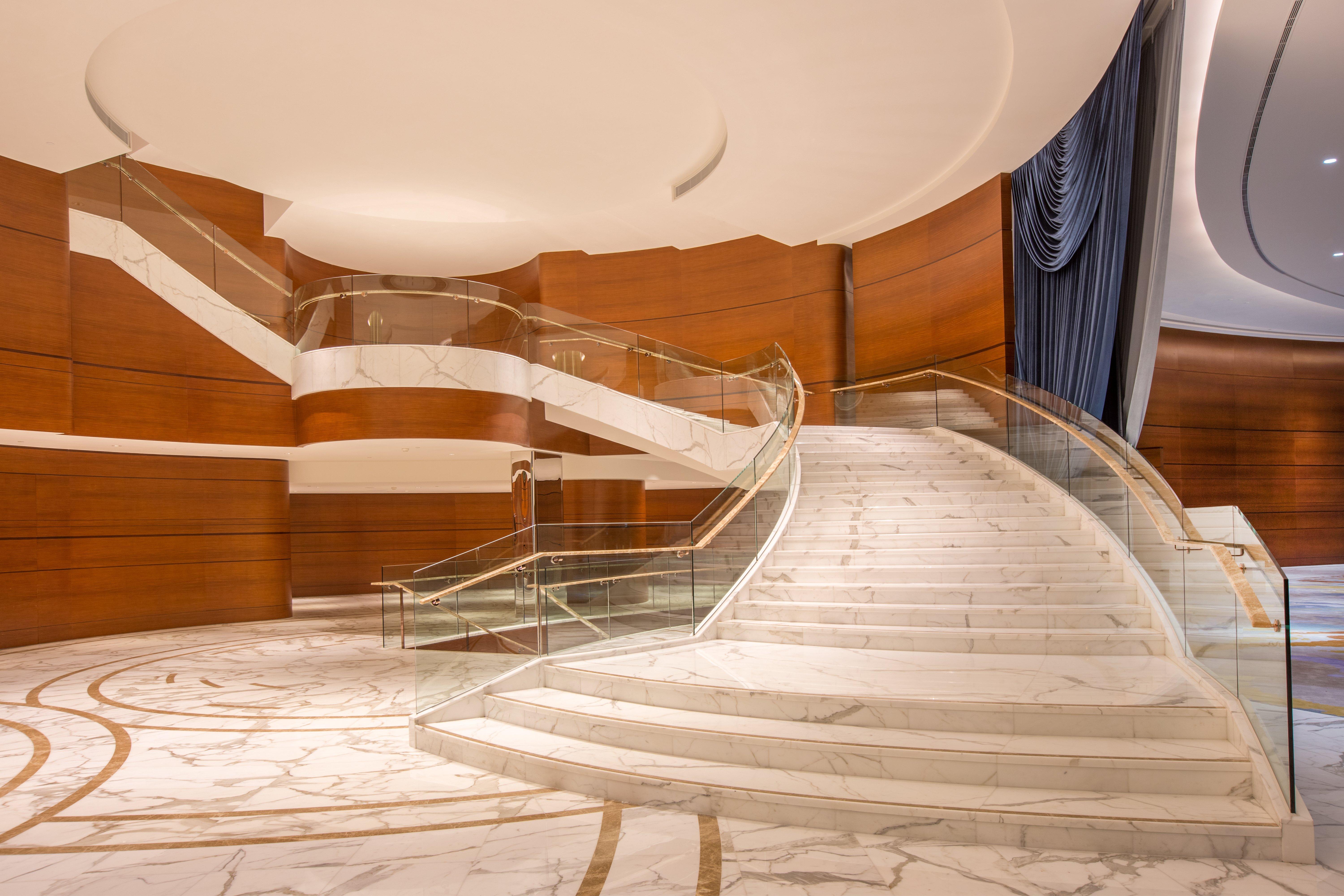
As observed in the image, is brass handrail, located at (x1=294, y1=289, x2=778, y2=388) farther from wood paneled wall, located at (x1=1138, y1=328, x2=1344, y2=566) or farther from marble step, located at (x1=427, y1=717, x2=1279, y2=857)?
wood paneled wall, located at (x1=1138, y1=328, x2=1344, y2=566)

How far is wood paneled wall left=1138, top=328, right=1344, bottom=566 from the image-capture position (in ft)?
51.1

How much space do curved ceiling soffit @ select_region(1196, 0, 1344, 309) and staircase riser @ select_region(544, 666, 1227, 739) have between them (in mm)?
6007

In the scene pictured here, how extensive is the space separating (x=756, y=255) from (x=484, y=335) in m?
5.49

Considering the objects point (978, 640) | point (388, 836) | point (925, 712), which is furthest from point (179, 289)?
point (925, 712)

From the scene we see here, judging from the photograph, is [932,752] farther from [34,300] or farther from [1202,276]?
[1202,276]

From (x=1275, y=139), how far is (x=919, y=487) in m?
5.09

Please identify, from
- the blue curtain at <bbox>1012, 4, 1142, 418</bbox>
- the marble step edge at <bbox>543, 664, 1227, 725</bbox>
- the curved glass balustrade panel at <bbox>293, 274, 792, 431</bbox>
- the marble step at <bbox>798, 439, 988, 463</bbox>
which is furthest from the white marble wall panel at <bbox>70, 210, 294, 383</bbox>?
the blue curtain at <bbox>1012, 4, 1142, 418</bbox>

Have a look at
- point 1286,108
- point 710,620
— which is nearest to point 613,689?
point 710,620

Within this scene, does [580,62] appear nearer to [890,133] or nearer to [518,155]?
[518,155]

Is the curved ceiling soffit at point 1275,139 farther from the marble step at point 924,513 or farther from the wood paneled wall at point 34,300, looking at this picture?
the wood paneled wall at point 34,300

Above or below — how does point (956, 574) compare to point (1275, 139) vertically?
below

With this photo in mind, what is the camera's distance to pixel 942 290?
12.0 m

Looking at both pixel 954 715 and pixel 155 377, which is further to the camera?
pixel 155 377

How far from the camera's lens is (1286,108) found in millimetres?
7973
